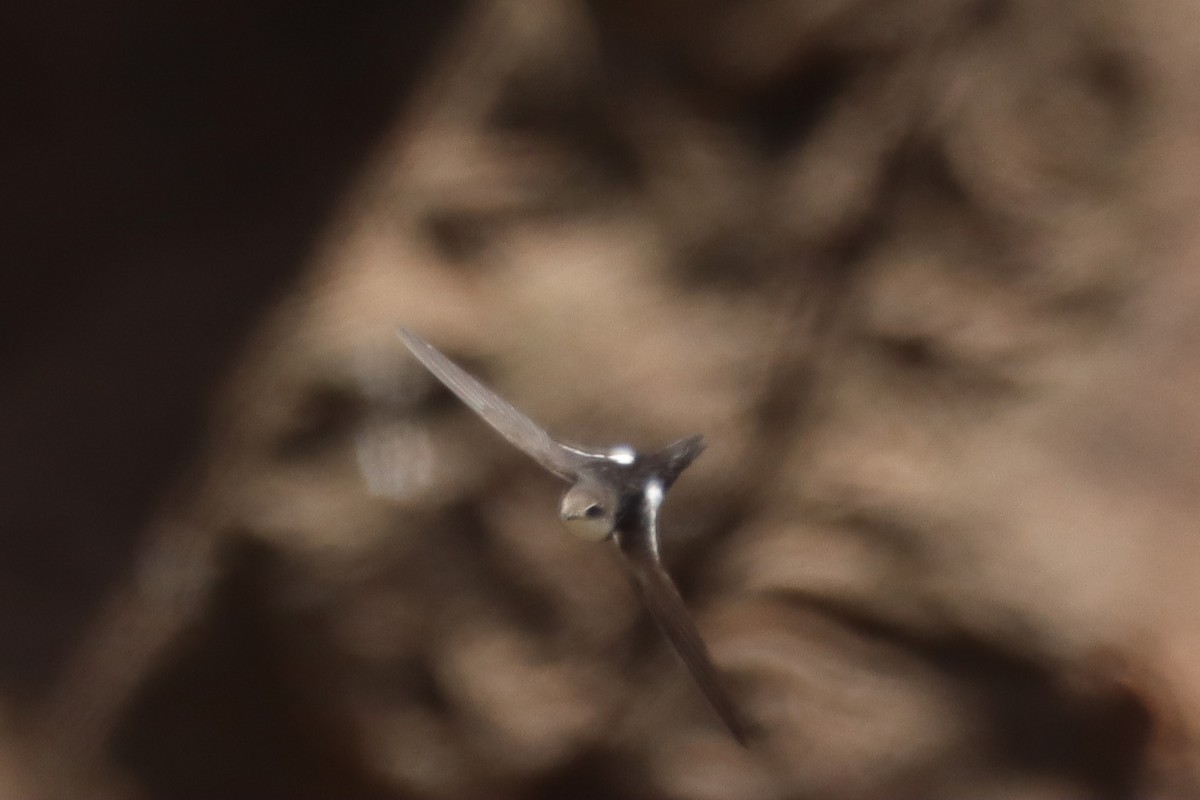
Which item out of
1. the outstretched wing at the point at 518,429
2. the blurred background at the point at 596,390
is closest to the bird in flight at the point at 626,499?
the outstretched wing at the point at 518,429

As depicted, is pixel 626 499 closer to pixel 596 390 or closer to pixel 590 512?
pixel 590 512

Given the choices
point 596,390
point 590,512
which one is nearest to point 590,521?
point 590,512

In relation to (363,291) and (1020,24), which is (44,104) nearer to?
(363,291)

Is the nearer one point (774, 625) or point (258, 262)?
point (774, 625)

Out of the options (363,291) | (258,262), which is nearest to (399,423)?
(363,291)

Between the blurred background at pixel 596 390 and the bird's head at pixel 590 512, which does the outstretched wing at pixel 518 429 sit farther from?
the blurred background at pixel 596 390

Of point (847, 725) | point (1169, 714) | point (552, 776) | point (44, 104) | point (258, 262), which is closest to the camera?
point (1169, 714)

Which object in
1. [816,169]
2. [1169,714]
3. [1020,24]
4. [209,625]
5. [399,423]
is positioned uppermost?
[1020,24]
